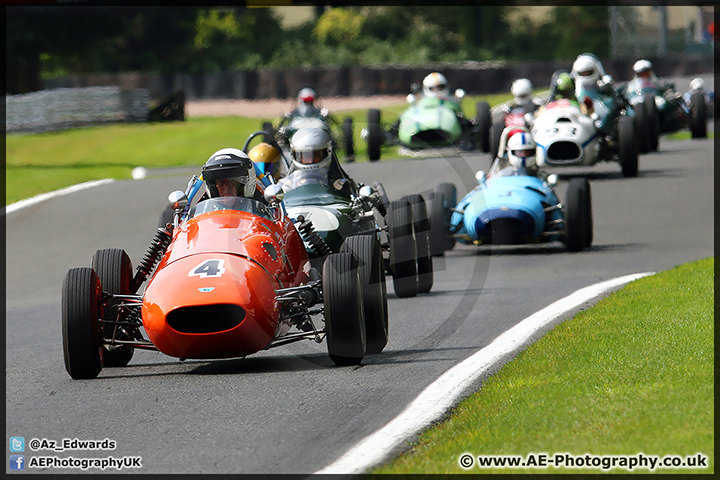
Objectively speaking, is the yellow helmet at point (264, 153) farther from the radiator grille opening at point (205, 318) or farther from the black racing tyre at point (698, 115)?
the black racing tyre at point (698, 115)

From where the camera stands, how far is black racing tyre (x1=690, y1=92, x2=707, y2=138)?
26312mm

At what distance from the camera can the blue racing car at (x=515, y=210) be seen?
14188 millimetres

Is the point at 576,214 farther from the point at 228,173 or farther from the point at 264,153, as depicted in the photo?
the point at 228,173

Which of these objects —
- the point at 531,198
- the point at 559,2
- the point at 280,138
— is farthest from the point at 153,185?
the point at 559,2

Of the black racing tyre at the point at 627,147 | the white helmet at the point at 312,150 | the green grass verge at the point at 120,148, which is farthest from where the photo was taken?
the green grass verge at the point at 120,148

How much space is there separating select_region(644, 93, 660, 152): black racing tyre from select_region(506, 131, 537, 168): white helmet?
984 centimetres

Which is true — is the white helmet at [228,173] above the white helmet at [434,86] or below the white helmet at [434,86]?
below

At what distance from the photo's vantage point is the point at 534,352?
802 centimetres

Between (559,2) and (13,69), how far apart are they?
106 feet

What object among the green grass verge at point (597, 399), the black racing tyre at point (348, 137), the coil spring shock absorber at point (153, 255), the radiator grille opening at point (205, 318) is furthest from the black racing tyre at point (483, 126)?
the radiator grille opening at point (205, 318)

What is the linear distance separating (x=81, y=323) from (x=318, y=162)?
439 cm

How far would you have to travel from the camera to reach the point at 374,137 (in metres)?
23.4

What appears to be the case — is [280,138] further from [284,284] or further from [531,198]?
[284,284]

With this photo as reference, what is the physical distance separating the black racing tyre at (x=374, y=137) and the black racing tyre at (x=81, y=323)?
15.4 m
